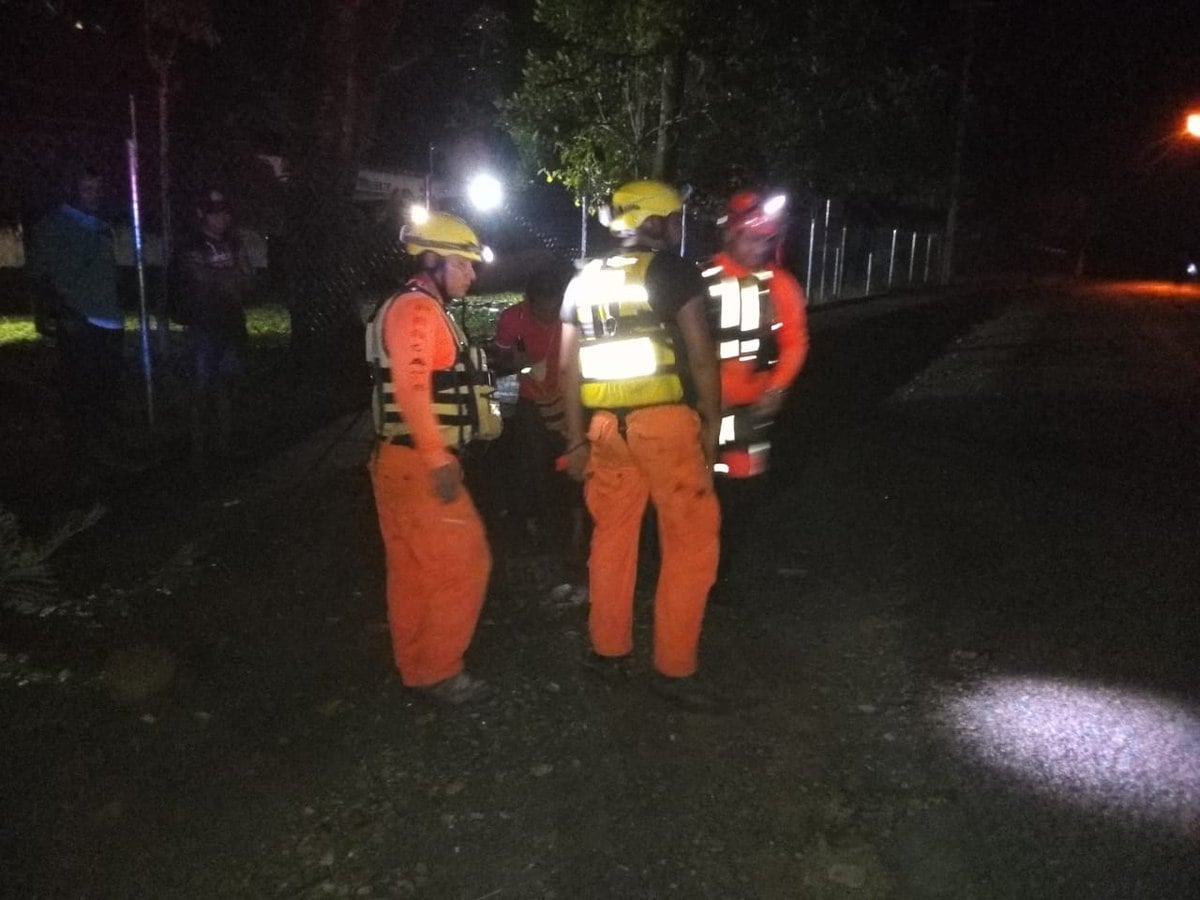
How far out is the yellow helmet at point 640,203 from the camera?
402cm

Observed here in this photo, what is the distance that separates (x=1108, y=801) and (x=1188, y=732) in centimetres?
66

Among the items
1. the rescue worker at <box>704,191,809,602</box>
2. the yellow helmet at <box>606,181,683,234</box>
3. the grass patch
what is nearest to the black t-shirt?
the yellow helmet at <box>606,181,683,234</box>

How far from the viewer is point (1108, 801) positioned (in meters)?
3.51

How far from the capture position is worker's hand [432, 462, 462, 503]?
153 inches

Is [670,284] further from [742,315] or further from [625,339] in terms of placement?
[742,315]

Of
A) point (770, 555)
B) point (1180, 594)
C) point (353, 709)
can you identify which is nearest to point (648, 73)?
point (770, 555)

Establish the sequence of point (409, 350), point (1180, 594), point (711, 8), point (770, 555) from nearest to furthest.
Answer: point (409, 350)
point (1180, 594)
point (770, 555)
point (711, 8)

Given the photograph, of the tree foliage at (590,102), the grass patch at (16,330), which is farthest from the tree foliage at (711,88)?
the grass patch at (16,330)

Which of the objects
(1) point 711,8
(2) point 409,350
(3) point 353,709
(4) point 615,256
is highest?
(1) point 711,8

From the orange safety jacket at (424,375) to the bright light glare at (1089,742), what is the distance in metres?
2.04

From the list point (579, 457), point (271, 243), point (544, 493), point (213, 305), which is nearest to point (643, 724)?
point (579, 457)

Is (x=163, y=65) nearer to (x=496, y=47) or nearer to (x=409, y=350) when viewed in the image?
(x=409, y=350)

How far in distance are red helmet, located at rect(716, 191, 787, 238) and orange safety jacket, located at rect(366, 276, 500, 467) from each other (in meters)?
1.17

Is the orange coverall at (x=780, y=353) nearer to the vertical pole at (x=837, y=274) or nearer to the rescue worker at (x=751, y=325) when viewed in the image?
the rescue worker at (x=751, y=325)
